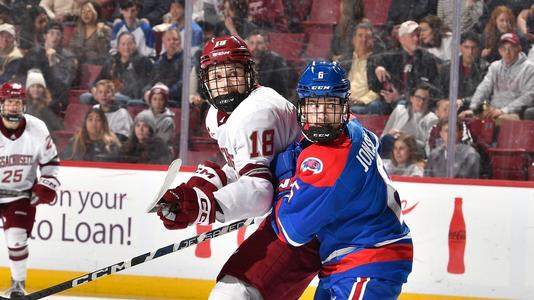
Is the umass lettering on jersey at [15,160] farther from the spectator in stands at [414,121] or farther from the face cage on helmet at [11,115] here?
the spectator in stands at [414,121]

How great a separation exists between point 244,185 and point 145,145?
269 centimetres

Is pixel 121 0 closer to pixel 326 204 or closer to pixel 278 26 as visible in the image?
pixel 278 26

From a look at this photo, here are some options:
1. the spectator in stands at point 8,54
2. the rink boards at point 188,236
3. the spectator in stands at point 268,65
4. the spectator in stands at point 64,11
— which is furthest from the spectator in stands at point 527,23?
the spectator in stands at point 8,54

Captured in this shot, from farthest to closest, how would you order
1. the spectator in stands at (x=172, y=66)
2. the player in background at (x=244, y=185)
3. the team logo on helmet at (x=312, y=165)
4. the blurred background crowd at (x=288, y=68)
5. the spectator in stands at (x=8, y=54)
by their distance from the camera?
the spectator in stands at (x=8, y=54), the spectator in stands at (x=172, y=66), the blurred background crowd at (x=288, y=68), the player in background at (x=244, y=185), the team logo on helmet at (x=312, y=165)

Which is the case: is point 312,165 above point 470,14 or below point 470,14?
below

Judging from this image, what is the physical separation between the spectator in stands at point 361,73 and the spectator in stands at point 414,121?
8cm

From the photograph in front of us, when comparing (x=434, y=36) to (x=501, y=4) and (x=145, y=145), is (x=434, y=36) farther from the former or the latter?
(x=145, y=145)

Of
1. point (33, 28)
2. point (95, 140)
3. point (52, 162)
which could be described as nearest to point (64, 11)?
point (33, 28)

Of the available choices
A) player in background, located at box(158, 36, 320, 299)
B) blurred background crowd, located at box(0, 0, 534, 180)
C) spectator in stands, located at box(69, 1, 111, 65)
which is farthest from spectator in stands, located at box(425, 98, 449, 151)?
player in background, located at box(158, 36, 320, 299)

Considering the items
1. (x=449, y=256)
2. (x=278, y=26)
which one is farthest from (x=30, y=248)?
(x=449, y=256)

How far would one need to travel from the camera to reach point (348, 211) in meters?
2.66

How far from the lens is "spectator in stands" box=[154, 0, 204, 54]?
17.5 ft

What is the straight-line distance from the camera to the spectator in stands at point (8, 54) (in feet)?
18.4

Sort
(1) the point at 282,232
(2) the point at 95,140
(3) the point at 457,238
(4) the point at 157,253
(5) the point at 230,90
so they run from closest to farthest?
(1) the point at 282,232 < (5) the point at 230,90 < (4) the point at 157,253 < (3) the point at 457,238 < (2) the point at 95,140
